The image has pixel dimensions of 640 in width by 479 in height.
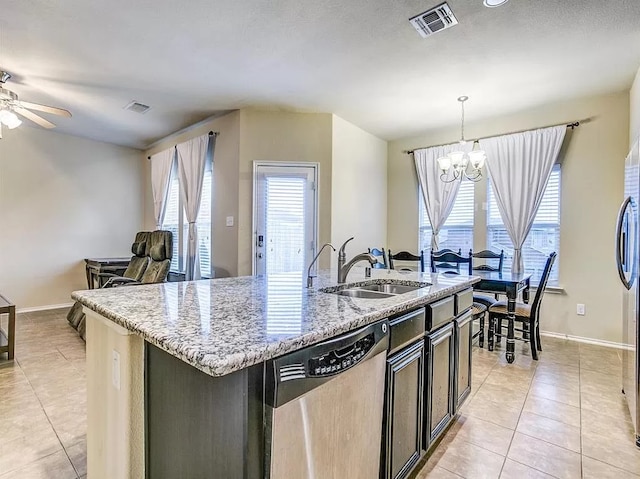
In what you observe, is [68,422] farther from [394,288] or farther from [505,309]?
[505,309]

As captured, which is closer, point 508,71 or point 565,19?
point 565,19

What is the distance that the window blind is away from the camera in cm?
432

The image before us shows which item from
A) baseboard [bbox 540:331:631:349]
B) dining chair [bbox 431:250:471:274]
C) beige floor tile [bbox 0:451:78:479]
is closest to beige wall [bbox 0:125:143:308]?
beige floor tile [bbox 0:451:78:479]

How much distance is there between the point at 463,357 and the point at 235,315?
1.61 metres

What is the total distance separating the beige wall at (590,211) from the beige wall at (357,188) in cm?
192

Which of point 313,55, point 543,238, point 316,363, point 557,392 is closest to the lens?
point 316,363

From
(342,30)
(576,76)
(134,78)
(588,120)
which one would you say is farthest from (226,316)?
(588,120)

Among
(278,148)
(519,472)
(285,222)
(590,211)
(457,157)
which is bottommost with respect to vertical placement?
(519,472)

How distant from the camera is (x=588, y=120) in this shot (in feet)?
12.5

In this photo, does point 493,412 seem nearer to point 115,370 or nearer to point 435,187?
point 115,370

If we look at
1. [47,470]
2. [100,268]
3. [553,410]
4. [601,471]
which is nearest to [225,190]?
[100,268]

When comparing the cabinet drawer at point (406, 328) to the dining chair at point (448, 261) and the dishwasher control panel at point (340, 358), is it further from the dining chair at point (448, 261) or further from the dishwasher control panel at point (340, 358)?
the dining chair at point (448, 261)

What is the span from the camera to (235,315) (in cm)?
118

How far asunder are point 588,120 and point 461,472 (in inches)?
158
